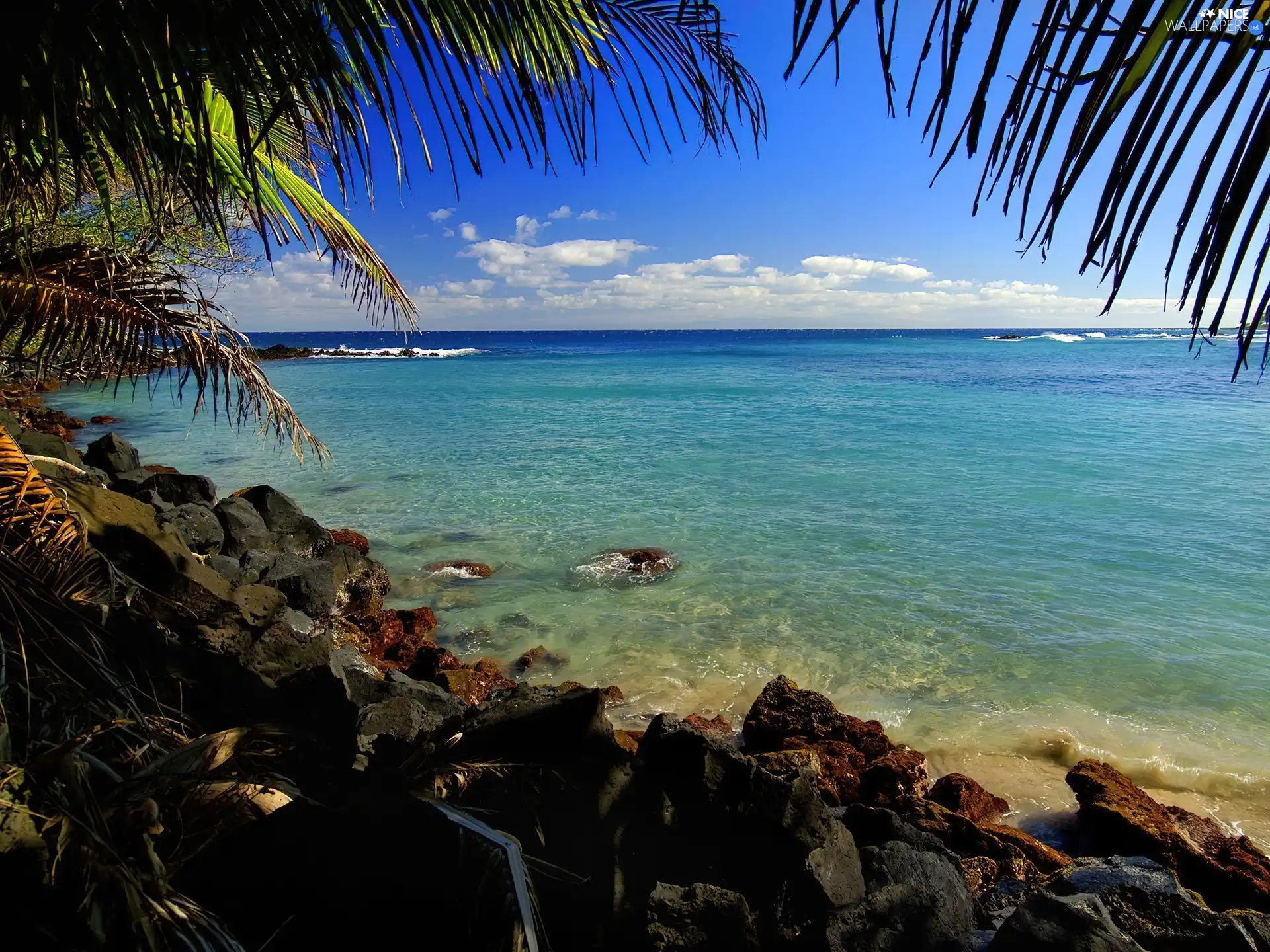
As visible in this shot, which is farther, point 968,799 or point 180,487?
point 180,487

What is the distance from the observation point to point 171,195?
9.32ft

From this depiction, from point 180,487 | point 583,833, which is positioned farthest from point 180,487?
point 583,833

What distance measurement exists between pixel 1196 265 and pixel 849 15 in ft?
1.96

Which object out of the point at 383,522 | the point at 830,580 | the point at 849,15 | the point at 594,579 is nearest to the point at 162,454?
the point at 383,522

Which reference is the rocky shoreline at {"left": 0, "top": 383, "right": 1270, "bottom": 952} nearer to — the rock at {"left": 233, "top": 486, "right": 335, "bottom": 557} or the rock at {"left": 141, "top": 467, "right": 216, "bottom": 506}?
the rock at {"left": 233, "top": 486, "right": 335, "bottom": 557}

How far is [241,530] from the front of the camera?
839cm

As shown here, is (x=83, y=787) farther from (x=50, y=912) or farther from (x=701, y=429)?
(x=701, y=429)

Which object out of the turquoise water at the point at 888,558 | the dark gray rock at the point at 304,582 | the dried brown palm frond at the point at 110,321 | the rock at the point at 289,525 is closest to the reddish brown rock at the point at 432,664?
the turquoise water at the point at 888,558

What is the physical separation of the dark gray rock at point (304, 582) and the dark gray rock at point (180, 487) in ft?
9.50

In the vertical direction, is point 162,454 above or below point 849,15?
below

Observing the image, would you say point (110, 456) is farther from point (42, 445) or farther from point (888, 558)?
point (888, 558)

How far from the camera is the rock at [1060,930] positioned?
224 cm

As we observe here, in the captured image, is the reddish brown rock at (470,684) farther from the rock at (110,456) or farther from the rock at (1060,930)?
the rock at (110,456)

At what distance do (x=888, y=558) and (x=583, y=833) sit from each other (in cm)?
792
